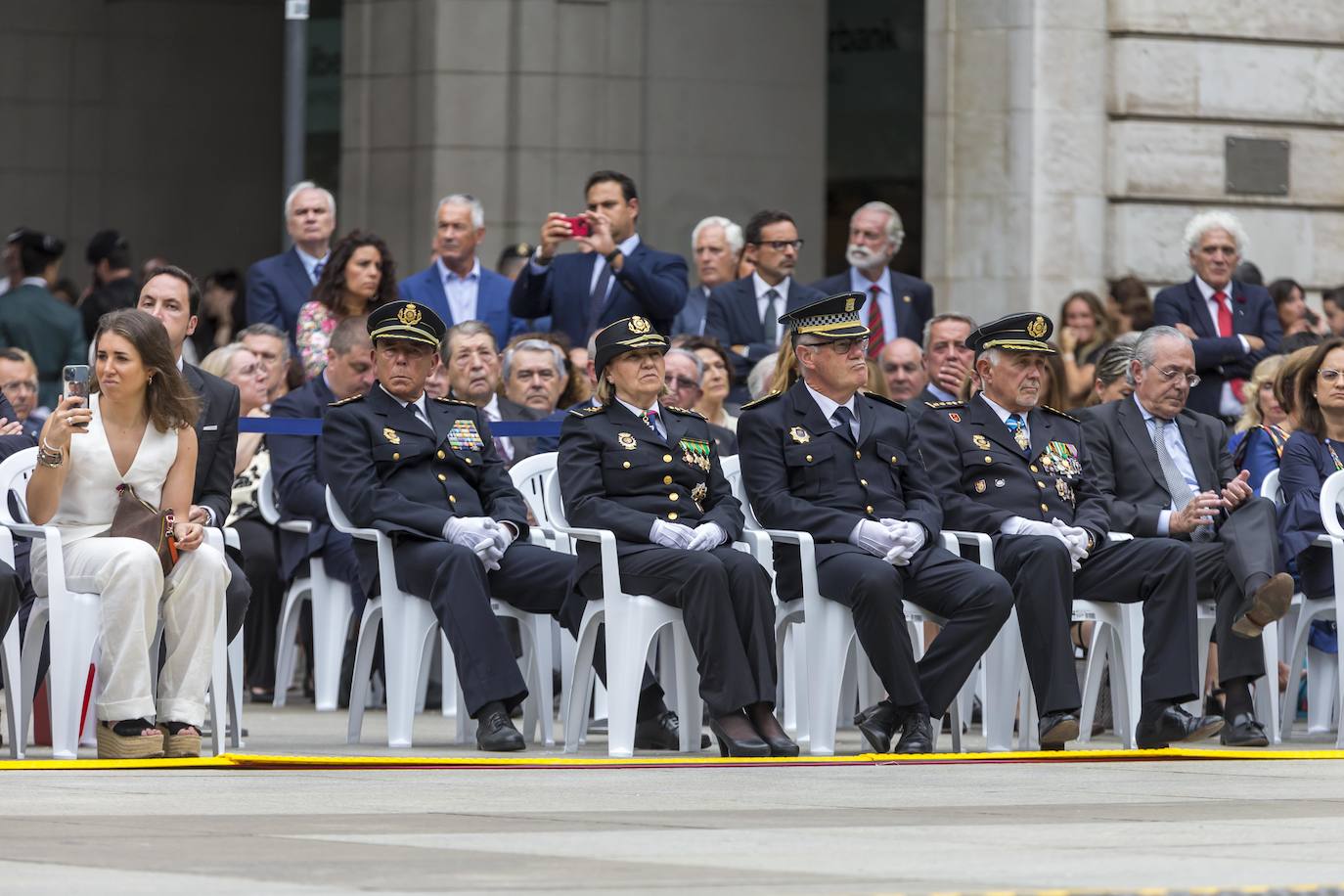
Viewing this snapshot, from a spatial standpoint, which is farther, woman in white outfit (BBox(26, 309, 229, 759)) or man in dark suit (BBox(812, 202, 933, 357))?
man in dark suit (BBox(812, 202, 933, 357))

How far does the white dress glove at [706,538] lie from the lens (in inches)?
386

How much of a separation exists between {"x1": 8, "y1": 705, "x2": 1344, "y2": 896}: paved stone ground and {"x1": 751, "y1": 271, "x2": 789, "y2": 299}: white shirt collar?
4486 millimetres

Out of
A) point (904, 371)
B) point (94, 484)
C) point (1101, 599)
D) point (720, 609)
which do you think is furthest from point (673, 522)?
point (904, 371)

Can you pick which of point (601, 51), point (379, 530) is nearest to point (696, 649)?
point (379, 530)

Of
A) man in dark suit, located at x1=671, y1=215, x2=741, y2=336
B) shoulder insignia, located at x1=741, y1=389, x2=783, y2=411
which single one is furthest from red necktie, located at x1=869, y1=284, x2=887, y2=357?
shoulder insignia, located at x1=741, y1=389, x2=783, y2=411

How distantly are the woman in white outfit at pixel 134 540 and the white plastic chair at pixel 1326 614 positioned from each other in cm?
418

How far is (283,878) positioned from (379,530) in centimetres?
444

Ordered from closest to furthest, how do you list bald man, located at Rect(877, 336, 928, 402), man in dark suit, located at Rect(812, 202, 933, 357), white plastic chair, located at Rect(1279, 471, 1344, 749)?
white plastic chair, located at Rect(1279, 471, 1344, 749) → bald man, located at Rect(877, 336, 928, 402) → man in dark suit, located at Rect(812, 202, 933, 357)

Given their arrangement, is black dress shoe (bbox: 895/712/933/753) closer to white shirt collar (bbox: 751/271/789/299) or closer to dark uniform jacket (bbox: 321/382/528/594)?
dark uniform jacket (bbox: 321/382/528/594)

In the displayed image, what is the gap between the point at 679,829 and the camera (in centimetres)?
689

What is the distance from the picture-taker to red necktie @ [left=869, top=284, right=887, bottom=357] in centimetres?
1357

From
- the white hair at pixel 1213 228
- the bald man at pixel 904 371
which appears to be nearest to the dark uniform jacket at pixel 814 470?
the bald man at pixel 904 371

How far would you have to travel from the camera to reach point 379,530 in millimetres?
10125

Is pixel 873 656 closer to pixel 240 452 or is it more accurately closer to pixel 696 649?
pixel 696 649
